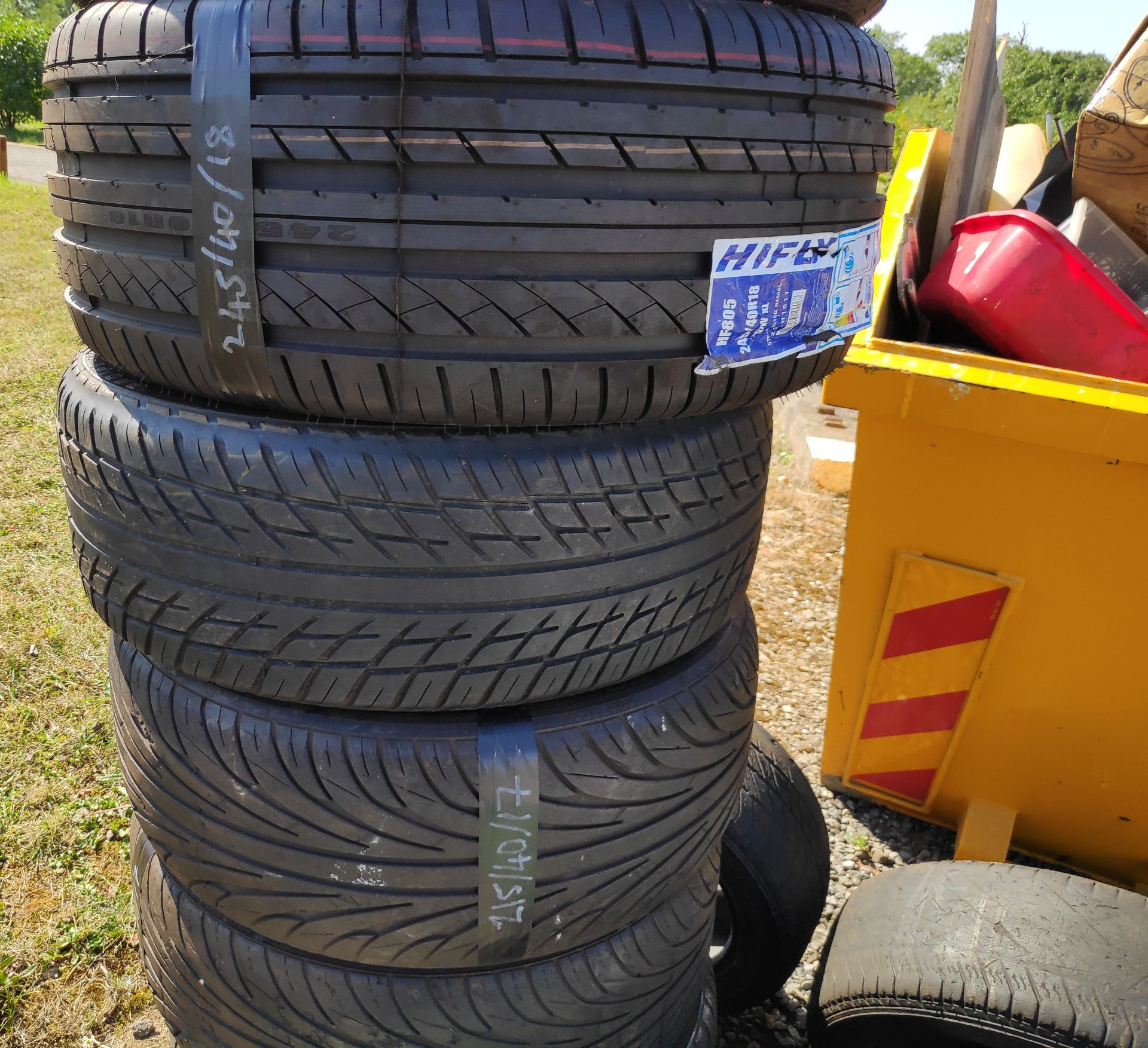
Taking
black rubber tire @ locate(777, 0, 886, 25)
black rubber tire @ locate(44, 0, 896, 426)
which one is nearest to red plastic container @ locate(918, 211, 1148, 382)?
black rubber tire @ locate(777, 0, 886, 25)

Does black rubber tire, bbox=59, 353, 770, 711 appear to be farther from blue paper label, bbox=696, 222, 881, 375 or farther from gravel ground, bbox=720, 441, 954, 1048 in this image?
gravel ground, bbox=720, 441, 954, 1048

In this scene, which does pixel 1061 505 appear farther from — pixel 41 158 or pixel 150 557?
pixel 41 158

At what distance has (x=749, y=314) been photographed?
1.18m

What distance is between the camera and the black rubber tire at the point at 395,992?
1.41 meters

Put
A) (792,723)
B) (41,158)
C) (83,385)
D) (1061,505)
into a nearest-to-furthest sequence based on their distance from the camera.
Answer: (83,385) < (1061,505) < (792,723) < (41,158)

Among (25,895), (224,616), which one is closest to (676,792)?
(224,616)

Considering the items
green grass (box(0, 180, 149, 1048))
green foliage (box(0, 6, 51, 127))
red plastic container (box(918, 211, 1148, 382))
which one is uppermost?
green foliage (box(0, 6, 51, 127))

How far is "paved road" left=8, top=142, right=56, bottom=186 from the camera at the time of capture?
1764 cm

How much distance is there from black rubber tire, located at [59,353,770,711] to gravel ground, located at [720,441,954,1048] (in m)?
1.41

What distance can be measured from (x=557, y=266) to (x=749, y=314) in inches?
11.4

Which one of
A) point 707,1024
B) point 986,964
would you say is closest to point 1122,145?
point 986,964

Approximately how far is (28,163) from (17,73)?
12.4 m

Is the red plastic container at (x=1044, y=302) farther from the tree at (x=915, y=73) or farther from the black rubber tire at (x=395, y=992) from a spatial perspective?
the tree at (x=915, y=73)

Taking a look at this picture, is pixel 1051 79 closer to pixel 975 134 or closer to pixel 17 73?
pixel 17 73
